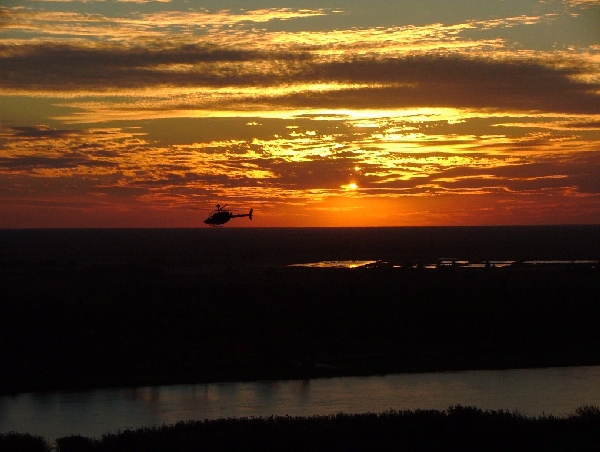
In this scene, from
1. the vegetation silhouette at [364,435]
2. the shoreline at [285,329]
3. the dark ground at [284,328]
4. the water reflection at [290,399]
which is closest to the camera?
the vegetation silhouette at [364,435]

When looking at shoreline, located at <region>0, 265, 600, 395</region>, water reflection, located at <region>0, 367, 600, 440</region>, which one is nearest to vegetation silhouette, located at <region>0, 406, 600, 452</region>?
water reflection, located at <region>0, 367, 600, 440</region>

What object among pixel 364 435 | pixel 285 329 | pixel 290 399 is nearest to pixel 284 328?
pixel 285 329

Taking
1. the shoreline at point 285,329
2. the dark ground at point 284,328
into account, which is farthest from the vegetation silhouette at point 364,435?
the dark ground at point 284,328

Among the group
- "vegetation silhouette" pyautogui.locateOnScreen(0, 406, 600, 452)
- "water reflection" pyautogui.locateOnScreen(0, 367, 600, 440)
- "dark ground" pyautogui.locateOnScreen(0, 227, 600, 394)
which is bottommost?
"dark ground" pyautogui.locateOnScreen(0, 227, 600, 394)

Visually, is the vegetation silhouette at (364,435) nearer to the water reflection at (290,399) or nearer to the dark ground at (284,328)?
the water reflection at (290,399)

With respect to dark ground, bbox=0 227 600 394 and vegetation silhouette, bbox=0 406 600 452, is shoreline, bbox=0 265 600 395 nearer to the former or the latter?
dark ground, bbox=0 227 600 394

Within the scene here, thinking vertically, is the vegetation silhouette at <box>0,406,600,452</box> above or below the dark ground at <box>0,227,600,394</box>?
above

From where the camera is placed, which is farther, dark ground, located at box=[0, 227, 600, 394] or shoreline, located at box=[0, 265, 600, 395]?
dark ground, located at box=[0, 227, 600, 394]

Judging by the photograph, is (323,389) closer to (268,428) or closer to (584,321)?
(268,428)
